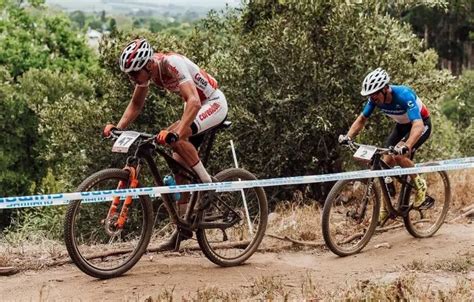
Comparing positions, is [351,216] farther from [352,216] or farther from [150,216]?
[150,216]

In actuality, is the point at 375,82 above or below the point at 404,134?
above

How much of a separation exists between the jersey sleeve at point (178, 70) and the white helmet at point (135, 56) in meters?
0.22

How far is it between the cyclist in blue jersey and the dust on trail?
2.33 ft

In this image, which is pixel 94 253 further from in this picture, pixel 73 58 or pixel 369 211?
pixel 73 58

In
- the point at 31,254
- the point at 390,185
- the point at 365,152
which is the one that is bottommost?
the point at 31,254

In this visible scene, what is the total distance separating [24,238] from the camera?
27.1 feet

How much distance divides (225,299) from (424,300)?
1.54 meters

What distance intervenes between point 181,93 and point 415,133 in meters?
2.77

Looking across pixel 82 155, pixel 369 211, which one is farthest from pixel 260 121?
pixel 369 211

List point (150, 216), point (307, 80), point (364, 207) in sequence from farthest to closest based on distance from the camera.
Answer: point (307, 80)
point (364, 207)
point (150, 216)

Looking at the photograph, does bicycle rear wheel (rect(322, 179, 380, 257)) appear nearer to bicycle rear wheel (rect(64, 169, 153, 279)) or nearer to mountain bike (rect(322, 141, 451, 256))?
mountain bike (rect(322, 141, 451, 256))

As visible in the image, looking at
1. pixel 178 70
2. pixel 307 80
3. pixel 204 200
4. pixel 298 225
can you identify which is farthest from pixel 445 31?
pixel 178 70

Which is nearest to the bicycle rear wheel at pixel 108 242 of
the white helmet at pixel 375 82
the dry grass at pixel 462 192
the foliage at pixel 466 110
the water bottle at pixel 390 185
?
the white helmet at pixel 375 82

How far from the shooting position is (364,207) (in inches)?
316
